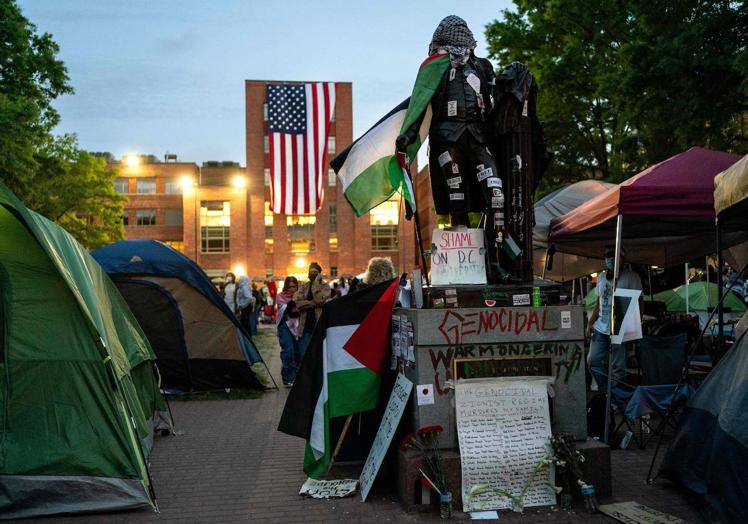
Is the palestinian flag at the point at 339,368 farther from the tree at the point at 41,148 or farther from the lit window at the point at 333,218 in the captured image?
the lit window at the point at 333,218

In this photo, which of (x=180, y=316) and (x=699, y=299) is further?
(x=699, y=299)

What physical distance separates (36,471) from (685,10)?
14696 millimetres

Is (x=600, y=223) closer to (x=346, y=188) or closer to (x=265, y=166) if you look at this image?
(x=346, y=188)

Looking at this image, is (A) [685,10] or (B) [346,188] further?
(A) [685,10]

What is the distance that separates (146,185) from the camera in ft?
242

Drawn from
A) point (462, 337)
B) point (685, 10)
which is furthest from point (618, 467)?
point (685, 10)

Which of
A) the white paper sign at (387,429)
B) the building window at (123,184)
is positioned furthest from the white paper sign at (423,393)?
the building window at (123,184)

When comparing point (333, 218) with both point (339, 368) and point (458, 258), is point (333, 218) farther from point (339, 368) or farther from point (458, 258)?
point (458, 258)

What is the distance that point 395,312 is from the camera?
5.94 meters

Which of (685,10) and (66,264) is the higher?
(685,10)

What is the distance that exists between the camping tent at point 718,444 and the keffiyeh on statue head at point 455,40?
315 cm

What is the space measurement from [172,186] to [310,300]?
66.0 metres

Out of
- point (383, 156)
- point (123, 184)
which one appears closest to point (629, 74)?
point (383, 156)

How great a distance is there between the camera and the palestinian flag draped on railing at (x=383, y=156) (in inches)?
228
